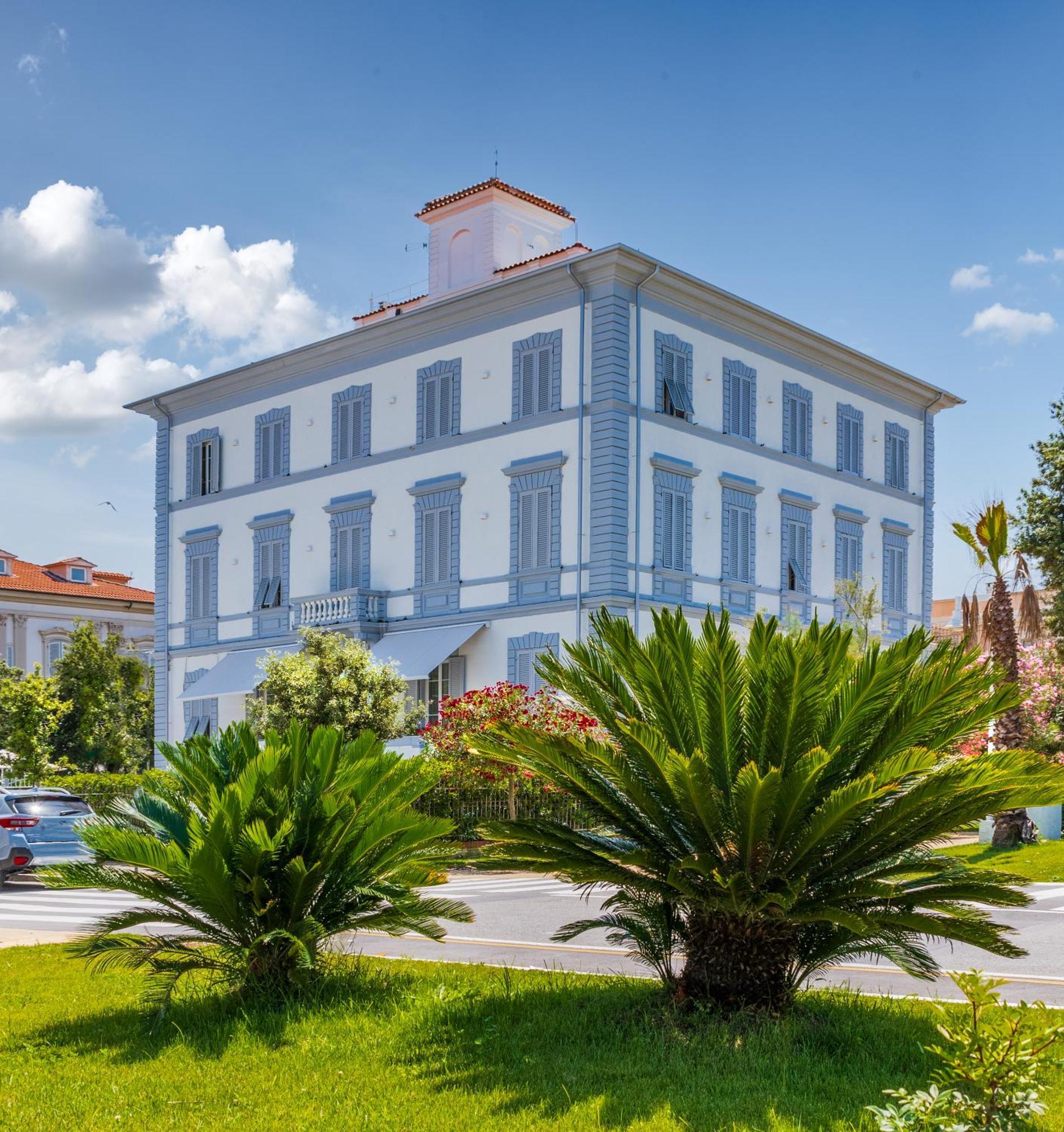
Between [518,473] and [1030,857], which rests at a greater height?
[518,473]

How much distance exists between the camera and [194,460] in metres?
39.8

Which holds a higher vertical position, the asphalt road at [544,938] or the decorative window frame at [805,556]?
the decorative window frame at [805,556]

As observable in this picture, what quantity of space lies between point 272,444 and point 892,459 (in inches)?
660

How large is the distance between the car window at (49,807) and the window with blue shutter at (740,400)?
1760 centimetres

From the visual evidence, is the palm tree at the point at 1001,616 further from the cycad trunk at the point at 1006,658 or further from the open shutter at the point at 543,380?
the open shutter at the point at 543,380

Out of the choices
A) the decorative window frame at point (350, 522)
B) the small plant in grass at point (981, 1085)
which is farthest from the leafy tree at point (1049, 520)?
the small plant in grass at point (981, 1085)

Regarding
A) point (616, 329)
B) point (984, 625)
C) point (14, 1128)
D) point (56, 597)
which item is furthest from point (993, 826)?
point (56, 597)

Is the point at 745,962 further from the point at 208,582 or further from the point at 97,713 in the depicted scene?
the point at 97,713

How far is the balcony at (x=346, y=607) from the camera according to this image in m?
33.5

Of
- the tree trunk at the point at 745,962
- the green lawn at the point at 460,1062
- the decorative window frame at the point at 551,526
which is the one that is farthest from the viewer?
the decorative window frame at the point at 551,526

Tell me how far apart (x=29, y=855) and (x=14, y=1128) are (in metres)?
14.8

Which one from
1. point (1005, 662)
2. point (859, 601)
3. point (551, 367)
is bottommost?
point (1005, 662)

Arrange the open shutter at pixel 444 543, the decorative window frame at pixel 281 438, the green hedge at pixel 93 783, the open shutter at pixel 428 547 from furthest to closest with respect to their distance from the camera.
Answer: the decorative window frame at pixel 281 438
the open shutter at pixel 428 547
the open shutter at pixel 444 543
the green hedge at pixel 93 783

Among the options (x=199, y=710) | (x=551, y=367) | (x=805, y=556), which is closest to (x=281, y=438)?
(x=199, y=710)
